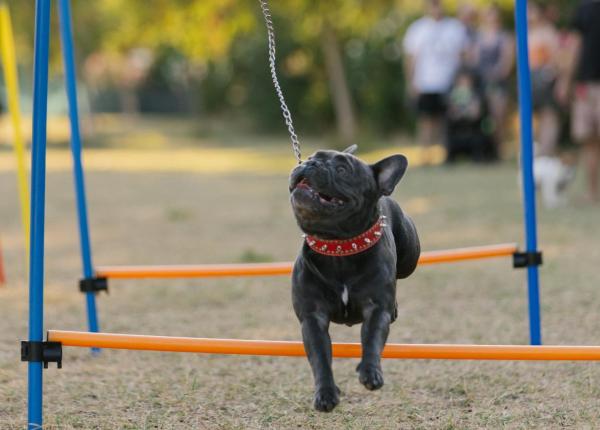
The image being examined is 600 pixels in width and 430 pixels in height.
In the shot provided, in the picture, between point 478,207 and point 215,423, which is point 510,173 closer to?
point 478,207

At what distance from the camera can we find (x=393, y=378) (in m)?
4.00

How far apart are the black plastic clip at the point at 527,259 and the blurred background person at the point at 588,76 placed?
4.91m

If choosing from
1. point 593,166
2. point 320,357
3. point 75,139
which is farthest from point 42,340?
point 593,166

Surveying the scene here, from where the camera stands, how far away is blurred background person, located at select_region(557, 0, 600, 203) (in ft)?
28.1

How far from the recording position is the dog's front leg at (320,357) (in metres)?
2.77

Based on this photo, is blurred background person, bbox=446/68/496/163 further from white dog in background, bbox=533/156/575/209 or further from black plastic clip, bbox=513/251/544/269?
black plastic clip, bbox=513/251/544/269

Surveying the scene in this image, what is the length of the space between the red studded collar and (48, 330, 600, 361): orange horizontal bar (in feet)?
0.99

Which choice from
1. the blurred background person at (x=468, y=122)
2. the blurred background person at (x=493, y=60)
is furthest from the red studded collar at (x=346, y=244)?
the blurred background person at (x=493, y=60)

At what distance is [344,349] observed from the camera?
297 cm

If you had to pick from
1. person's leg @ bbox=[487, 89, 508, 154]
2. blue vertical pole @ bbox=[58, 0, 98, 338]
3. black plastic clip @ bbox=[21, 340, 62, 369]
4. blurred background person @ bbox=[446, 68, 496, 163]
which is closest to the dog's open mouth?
black plastic clip @ bbox=[21, 340, 62, 369]

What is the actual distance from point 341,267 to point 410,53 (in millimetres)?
10427

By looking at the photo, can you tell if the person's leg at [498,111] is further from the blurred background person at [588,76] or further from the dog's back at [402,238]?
the dog's back at [402,238]

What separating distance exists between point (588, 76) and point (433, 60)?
13.5 feet

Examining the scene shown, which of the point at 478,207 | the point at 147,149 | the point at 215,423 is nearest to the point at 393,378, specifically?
the point at 215,423
